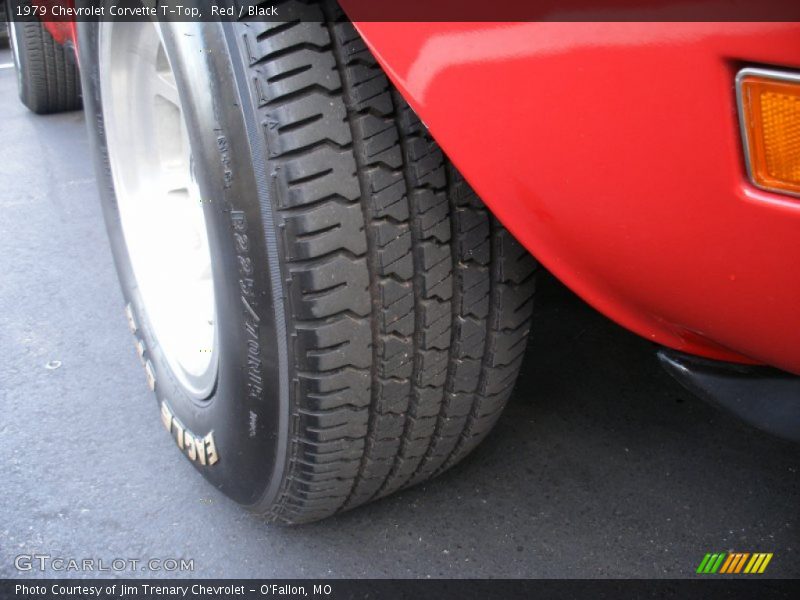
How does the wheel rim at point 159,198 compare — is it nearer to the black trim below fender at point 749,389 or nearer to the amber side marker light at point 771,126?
the black trim below fender at point 749,389

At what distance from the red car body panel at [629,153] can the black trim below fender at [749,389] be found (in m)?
0.05

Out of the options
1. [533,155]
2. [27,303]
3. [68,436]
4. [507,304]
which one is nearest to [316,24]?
[533,155]

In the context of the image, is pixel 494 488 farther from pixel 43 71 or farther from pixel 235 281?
pixel 43 71

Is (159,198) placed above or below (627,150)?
below

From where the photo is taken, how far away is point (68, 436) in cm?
Result: 159

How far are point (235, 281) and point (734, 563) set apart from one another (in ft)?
2.86

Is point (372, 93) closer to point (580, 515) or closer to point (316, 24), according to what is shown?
point (316, 24)

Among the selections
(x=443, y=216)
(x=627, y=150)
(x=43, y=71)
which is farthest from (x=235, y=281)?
(x=43, y=71)

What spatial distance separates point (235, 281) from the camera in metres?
1.03

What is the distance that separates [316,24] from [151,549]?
0.90 meters

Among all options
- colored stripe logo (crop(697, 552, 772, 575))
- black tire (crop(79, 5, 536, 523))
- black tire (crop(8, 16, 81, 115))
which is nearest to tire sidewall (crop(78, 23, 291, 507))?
black tire (crop(79, 5, 536, 523))

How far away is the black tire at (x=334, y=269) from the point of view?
0.89 meters

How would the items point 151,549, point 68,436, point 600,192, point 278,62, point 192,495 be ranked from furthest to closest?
point 68,436
point 192,495
point 151,549
point 278,62
point 600,192

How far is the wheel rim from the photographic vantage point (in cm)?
142
